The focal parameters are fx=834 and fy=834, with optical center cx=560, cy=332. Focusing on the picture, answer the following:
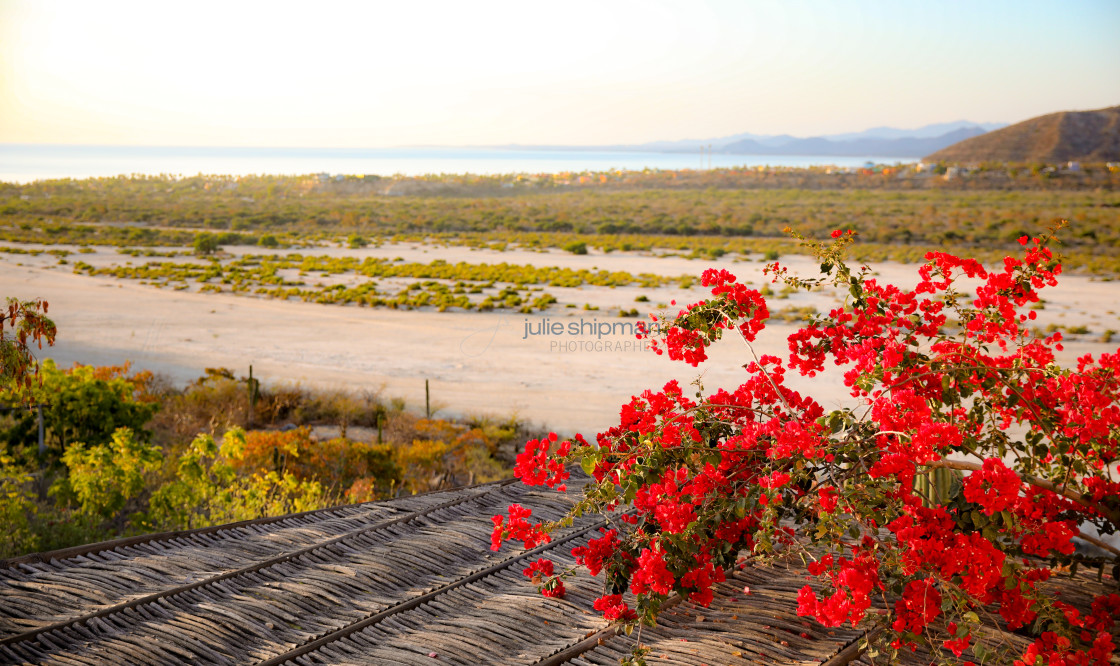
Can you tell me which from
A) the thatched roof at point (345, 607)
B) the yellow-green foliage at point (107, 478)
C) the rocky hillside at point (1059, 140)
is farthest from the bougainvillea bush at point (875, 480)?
the rocky hillside at point (1059, 140)

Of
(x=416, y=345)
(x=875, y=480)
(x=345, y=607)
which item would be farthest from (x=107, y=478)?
(x=416, y=345)

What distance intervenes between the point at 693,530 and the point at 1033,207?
72264 mm

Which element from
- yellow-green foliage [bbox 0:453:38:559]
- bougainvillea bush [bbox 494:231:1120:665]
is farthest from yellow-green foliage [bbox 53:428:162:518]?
bougainvillea bush [bbox 494:231:1120:665]

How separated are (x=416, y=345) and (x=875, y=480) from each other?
1986 centimetres

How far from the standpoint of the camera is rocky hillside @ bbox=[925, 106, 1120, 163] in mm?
95394

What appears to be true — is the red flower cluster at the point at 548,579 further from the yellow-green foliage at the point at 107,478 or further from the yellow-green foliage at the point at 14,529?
the yellow-green foliage at the point at 107,478

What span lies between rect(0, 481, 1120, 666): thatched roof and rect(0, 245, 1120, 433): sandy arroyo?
8.75 metres

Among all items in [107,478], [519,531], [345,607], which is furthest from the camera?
[107,478]

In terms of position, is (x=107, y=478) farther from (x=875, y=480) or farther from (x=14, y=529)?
(x=875, y=480)

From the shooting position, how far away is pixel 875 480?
10.3ft

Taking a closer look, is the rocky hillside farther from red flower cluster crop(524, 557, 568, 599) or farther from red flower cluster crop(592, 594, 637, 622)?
red flower cluster crop(592, 594, 637, 622)

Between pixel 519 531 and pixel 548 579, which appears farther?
pixel 548 579

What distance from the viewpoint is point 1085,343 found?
23.0 m

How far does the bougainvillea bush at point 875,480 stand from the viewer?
3.09m
